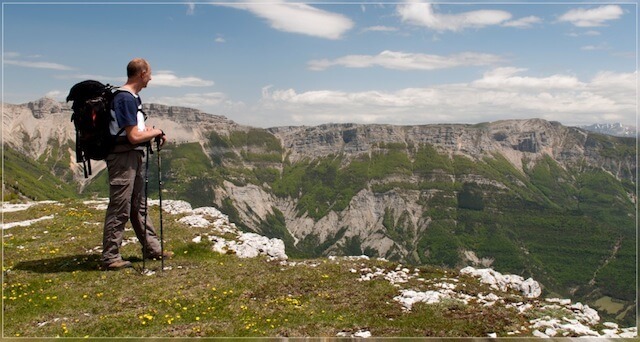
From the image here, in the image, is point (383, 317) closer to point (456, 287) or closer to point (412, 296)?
point (412, 296)

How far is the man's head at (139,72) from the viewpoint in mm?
15906

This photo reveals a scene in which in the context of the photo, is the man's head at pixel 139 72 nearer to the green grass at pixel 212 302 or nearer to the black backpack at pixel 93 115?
the black backpack at pixel 93 115

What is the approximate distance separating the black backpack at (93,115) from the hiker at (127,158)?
0.27 m

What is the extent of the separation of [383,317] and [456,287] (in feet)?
15.6

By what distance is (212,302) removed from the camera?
1421cm

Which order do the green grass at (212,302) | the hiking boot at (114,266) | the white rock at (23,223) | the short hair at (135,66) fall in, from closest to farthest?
the green grass at (212,302), the short hair at (135,66), the hiking boot at (114,266), the white rock at (23,223)

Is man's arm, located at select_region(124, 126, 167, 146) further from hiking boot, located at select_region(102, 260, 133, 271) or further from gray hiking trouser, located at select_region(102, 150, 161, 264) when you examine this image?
hiking boot, located at select_region(102, 260, 133, 271)

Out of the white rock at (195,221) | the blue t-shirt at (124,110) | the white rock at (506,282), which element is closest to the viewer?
the blue t-shirt at (124,110)

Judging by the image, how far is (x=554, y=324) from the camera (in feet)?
39.6

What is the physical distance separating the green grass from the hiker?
53.7 inches

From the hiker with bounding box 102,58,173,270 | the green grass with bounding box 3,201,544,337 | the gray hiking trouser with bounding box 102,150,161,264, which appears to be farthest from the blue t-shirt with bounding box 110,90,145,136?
the green grass with bounding box 3,201,544,337

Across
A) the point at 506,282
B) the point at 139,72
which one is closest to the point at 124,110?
the point at 139,72

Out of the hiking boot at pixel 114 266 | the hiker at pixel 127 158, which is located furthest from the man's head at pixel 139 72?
the hiking boot at pixel 114 266

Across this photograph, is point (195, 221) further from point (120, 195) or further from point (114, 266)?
point (120, 195)
